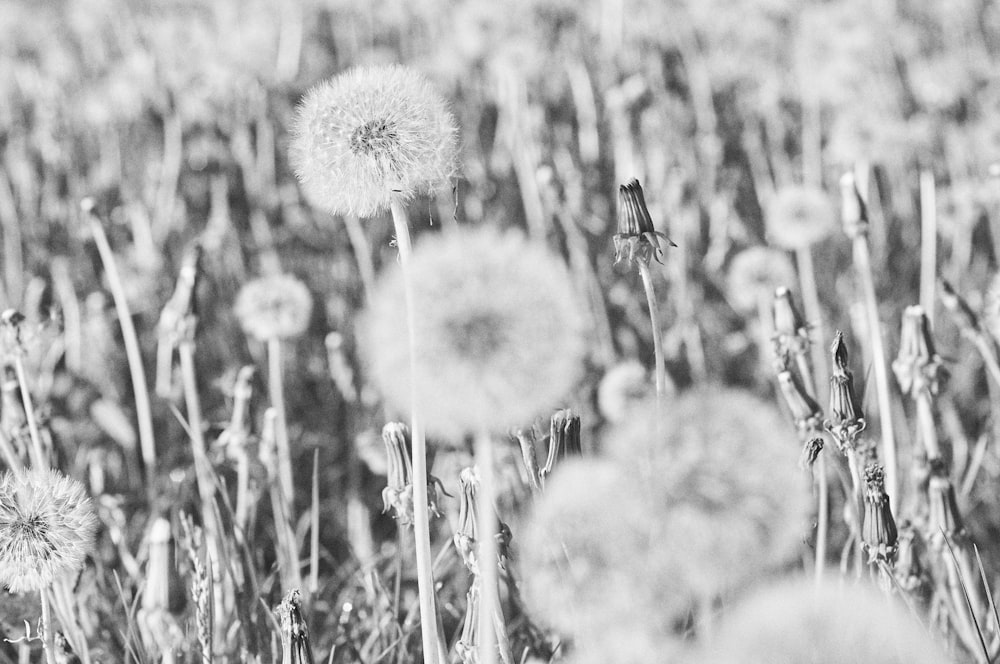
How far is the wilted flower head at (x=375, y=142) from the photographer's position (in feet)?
4.07

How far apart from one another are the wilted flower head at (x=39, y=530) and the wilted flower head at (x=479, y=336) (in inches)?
22.6

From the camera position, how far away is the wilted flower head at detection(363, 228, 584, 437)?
0.97m

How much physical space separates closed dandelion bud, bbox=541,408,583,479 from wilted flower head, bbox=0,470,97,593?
2.29ft

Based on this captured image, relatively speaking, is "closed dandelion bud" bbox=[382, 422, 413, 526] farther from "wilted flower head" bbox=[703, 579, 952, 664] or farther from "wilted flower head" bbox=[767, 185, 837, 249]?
"wilted flower head" bbox=[767, 185, 837, 249]

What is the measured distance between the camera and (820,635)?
841 mm

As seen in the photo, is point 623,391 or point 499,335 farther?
point 623,391

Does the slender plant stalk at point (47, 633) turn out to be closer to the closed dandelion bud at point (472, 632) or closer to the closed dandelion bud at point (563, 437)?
the closed dandelion bud at point (472, 632)

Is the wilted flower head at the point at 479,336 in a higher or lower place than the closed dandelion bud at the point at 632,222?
lower

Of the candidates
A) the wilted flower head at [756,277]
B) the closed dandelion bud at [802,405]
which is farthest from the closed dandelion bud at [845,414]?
the wilted flower head at [756,277]

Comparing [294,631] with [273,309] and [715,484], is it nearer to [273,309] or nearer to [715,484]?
[715,484]

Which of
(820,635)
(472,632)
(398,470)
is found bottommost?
(472,632)

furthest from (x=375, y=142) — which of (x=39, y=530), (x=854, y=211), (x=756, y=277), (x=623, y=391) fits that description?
(x=756, y=277)

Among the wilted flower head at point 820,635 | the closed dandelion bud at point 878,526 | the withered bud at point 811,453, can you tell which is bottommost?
the closed dandelion bud at point 878,526

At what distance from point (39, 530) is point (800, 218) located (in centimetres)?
228
